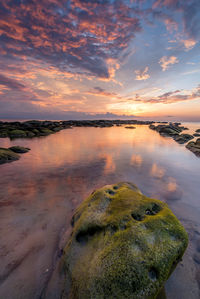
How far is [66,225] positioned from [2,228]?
2.01 meters

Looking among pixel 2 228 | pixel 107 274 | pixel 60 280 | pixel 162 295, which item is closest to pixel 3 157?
pixel 2 228

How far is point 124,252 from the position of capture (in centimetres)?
217

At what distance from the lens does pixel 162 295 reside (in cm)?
236

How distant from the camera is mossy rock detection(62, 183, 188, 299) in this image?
1.91 meters

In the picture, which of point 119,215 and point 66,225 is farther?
point 66,225

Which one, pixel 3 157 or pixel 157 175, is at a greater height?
pixel 3 157

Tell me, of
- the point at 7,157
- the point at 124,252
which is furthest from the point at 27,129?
the point at 124,252

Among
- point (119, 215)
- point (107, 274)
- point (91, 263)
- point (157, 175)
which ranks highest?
point (119, 215)

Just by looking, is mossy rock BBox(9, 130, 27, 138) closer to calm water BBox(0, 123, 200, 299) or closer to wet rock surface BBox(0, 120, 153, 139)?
wet rock surface BBox(0, 120, 153, 139)

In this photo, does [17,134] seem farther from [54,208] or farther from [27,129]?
[54,208]

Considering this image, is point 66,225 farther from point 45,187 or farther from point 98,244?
point 45,187

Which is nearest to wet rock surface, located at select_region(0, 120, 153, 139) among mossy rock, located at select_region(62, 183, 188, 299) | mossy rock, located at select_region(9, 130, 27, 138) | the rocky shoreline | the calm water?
mossy rock, located at select_region(9, 130, 27, 138)

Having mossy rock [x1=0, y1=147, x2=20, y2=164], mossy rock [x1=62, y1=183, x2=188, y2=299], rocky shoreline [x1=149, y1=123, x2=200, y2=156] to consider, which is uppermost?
mossy rock [x1=62, y1=183, x2=188, y2=299]

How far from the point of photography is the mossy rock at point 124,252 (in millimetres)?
1906
